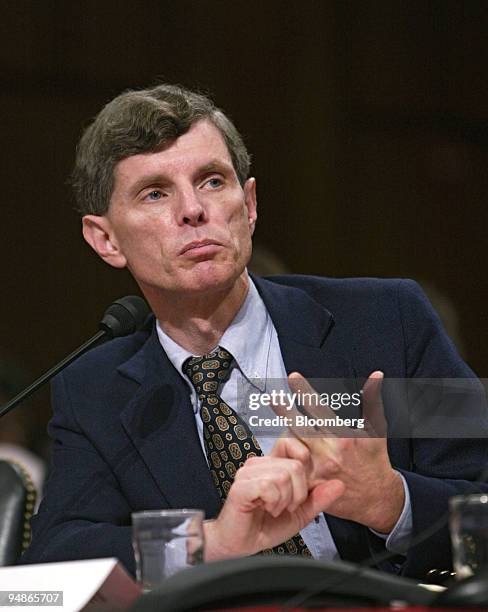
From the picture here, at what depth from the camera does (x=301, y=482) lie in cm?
131

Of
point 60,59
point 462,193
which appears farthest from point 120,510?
point 462,193

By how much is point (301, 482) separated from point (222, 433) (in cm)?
56

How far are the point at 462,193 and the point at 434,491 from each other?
12.2 feet

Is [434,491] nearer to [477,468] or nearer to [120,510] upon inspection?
[477,468]

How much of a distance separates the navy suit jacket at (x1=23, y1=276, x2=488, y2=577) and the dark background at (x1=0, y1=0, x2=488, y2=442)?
2.65 metres

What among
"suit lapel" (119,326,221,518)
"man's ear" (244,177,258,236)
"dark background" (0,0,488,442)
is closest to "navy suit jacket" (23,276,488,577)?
"suit lapel" (119,326,221,518)

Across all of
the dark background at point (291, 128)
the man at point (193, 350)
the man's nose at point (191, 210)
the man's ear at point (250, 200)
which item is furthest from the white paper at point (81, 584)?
the dark background at point (291, 128)

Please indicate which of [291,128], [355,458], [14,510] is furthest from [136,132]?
[291,128]

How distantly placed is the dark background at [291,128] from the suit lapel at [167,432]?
2692 mm

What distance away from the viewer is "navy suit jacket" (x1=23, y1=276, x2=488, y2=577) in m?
1.82

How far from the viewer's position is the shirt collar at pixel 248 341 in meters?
1.97

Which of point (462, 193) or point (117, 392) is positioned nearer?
point (117, 392)

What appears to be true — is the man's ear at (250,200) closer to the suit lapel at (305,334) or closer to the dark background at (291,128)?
the suit lapel at (305,334)

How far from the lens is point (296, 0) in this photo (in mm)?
4906
